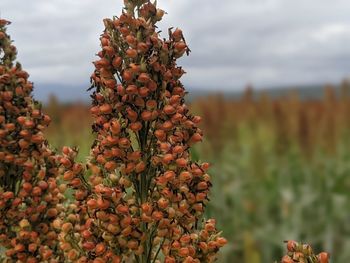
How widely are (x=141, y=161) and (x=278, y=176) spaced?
11594mm

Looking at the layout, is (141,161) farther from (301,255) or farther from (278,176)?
(278,176)

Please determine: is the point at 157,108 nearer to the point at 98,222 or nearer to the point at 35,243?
the point at 98,222

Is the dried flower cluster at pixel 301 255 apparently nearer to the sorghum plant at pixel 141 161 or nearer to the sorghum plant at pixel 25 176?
the sorghum plant at pixel 141 161

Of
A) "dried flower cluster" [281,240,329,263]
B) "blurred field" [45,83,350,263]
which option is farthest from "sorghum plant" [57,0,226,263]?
"blurred field" [45,83,350,263]

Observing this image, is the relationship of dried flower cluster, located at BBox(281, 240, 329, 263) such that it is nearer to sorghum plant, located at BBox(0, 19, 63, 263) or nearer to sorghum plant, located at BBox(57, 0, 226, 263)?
sorghum plant, located at BBox(57, 0, 226, 263)

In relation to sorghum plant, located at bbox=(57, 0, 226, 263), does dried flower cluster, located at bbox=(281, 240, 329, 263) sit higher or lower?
lower

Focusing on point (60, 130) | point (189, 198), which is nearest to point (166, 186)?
point (189, 198)

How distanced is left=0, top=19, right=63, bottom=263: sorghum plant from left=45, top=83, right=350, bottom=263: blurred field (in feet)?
21.4

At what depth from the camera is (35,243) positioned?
395cm

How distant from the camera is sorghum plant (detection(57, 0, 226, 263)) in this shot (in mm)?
3303

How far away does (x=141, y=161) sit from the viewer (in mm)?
3379

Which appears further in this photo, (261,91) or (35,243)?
(261,91)

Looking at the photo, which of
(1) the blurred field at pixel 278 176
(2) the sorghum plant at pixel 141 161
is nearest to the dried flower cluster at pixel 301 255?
(2) the sorghum plant at pixel 141 161

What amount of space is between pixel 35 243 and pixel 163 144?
111 cm
